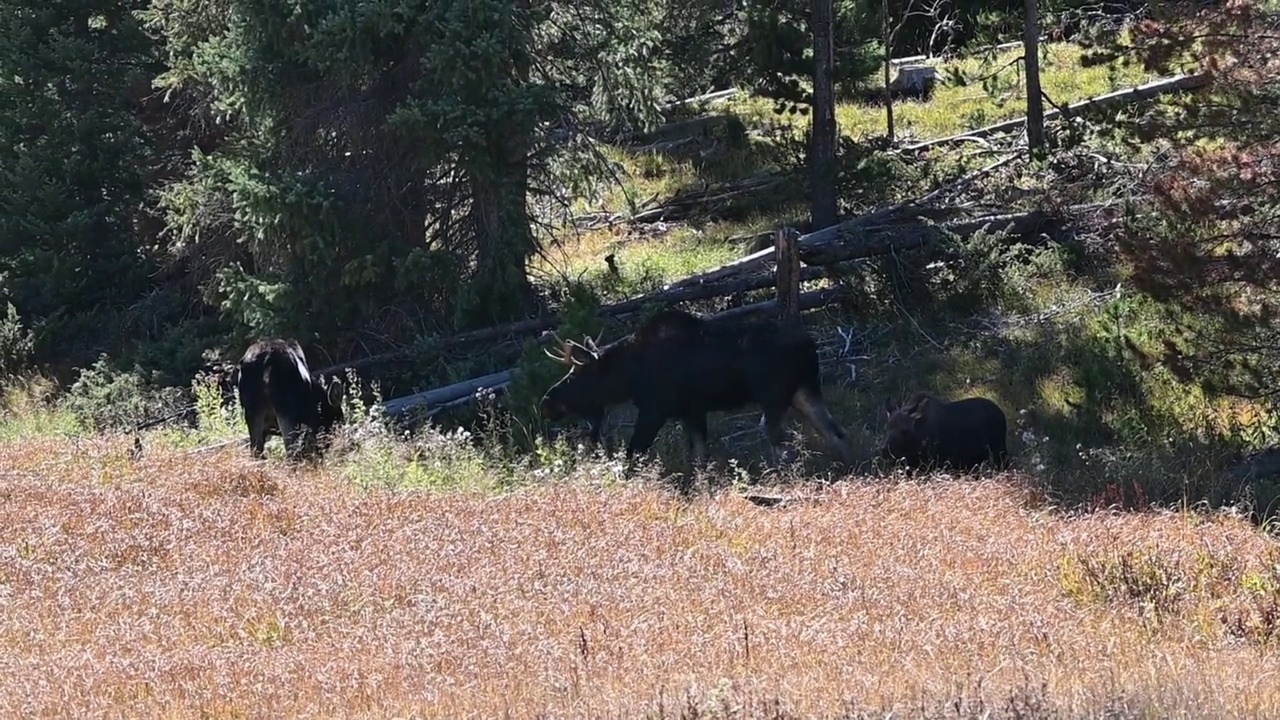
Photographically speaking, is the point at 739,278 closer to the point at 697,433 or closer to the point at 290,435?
the point at 697,433

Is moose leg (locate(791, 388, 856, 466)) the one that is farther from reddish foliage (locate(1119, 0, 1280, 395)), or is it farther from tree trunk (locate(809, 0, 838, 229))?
tree trunk (locate(809, 0, 838, 229))

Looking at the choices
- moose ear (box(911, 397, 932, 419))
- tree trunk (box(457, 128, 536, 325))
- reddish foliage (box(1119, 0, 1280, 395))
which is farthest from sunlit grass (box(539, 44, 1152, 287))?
reddish foliage (box(1119, 0, 1280, 395))

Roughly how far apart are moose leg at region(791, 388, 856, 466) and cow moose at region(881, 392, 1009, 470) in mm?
485

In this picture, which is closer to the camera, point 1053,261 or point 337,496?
point 337,496

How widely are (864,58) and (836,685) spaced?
68.3 feet

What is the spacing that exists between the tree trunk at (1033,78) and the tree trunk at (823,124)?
280 cm

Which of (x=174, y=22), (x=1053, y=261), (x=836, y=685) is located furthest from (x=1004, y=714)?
(x=174, y=22)

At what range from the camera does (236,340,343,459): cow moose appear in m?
16.0

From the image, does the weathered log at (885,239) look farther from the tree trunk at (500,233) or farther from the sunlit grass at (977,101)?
the sunlit grass at (977,101)

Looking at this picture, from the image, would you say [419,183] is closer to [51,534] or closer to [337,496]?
[337,496]

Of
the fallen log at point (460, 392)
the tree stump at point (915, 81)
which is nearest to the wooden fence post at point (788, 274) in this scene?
the fallen log at point (460, 392)

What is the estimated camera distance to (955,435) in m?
14.0

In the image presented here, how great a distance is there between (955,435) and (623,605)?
577 centimetres

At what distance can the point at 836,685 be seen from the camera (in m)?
7.13
